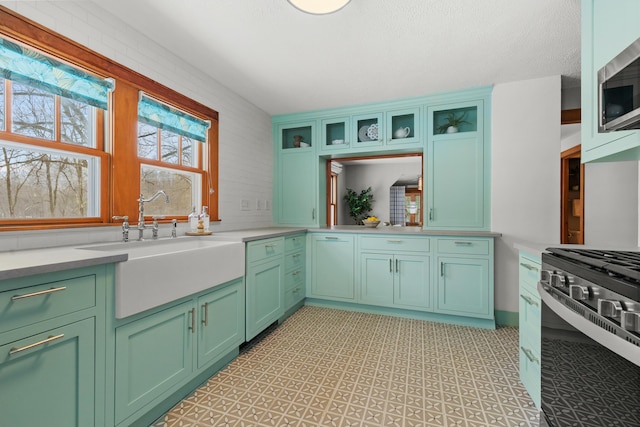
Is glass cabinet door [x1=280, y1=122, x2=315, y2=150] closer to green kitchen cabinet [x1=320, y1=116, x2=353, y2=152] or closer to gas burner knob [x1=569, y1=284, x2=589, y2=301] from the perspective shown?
green kitchen cabinet [x1=320, y1=116, x2=353, y2=152]

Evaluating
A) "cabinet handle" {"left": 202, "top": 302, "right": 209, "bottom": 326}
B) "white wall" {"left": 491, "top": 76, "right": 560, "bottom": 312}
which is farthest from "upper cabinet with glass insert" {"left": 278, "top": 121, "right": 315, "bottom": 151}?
"cabinet handle" {"left": 202, "top": 302, "right": 209, "bottom": 326}

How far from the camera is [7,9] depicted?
146cm

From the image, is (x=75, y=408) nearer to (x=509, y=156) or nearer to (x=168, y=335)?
(x=168, y=335)

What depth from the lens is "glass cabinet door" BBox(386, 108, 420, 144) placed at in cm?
328

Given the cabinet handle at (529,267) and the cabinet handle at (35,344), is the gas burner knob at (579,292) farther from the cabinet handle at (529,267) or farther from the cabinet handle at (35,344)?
the cabinet handle at (35,344)

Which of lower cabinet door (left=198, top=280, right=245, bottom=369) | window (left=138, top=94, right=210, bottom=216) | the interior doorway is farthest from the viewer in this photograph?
the interior doorway

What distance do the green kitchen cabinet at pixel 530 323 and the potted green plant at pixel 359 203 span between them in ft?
8.04

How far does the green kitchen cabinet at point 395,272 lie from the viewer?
299cm

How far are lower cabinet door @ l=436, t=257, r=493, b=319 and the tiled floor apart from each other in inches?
8.5

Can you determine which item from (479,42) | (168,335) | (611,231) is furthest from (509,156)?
(168,335)

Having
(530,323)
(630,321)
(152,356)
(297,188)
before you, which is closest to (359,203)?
(297,188)

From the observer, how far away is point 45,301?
1.07 meters

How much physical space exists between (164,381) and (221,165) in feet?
6.62

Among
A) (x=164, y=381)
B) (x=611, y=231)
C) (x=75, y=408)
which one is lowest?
(x=164, y=381)
